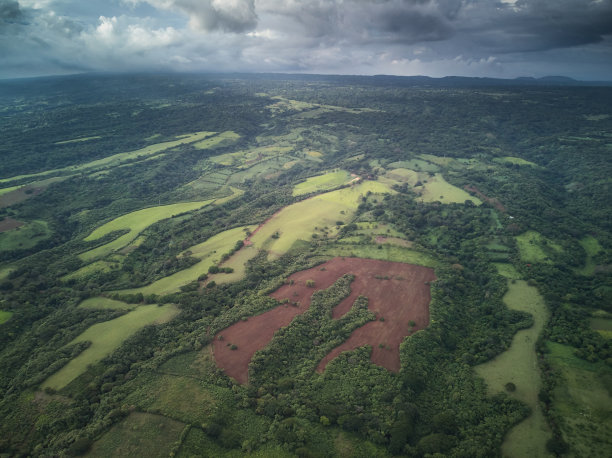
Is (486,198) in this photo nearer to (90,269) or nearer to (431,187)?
(431,187)

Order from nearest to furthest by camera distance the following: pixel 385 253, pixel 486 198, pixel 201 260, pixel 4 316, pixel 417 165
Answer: pixel 4 316
pixel 201 260
pixel 385 253
pixel 486 198
pixel 417 165

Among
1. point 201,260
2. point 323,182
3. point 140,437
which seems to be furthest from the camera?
point 323,182

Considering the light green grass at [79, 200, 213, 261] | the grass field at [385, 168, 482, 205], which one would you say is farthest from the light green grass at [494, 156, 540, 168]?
the light green grass at [79, 200, 213, 261]

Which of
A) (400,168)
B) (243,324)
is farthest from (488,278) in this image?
(400,168)

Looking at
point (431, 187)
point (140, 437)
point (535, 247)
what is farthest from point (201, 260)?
point (431, 187)

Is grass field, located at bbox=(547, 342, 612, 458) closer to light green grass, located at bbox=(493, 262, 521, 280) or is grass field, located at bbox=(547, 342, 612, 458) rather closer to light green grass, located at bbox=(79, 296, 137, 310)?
light green grass, located at bbox=(493, 262, 521, 280)
